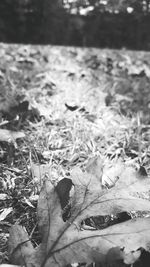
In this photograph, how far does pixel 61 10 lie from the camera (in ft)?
18.8

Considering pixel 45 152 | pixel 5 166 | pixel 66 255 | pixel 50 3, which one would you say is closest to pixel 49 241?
pixel 66 255

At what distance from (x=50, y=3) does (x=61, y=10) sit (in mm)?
256

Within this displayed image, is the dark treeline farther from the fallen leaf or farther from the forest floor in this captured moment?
the fallen leaf

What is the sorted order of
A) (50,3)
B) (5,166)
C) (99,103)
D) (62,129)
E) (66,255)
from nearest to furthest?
(66,255)
(5,166)
(62,129)
(99,103)
(50,3)

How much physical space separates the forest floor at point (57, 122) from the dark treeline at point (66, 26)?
2844 mm

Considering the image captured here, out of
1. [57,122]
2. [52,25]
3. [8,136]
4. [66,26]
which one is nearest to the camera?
[8,136]

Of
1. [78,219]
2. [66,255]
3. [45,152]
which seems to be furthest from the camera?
[45,152]

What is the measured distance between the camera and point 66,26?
6.13 meters

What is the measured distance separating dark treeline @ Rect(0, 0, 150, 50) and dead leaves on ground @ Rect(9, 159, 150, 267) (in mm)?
5207

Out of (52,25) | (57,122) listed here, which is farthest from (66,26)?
(57,122)

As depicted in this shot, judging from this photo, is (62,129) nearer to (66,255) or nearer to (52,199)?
(52,199)

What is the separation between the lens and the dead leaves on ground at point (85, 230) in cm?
91

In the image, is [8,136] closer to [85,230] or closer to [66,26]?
[85,230]

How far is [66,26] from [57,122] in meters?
4.70
